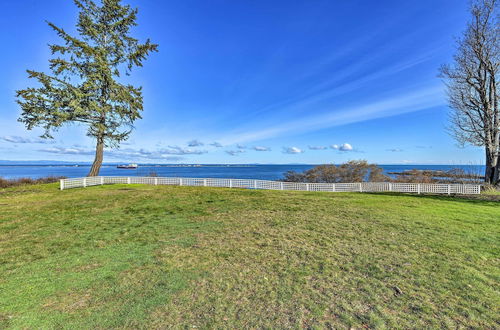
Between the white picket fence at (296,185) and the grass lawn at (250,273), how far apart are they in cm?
899

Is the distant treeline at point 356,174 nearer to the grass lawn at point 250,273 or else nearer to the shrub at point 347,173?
the shrub at point 347,173

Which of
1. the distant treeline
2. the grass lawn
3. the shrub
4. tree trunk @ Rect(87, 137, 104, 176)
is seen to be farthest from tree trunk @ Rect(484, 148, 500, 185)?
tree trunk @ Rect(87, 137, 104, 176)

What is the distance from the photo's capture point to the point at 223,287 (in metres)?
3.37

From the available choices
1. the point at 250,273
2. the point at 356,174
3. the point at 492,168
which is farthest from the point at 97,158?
the point at 492,168

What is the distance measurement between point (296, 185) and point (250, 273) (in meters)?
14.7

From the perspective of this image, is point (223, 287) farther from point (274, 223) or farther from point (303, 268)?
point (274, 223)

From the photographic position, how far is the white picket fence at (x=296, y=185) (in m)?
14.8

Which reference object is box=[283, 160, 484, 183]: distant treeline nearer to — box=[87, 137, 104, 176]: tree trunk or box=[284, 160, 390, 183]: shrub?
box=[284, 160, 390, 183]: shrub

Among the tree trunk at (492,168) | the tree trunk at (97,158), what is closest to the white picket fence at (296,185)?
the tree trunk at (492,168)

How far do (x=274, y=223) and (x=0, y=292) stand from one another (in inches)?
227

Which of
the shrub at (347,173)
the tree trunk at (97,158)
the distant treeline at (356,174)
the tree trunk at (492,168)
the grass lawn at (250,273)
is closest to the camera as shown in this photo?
the grass lawn at (250,273)

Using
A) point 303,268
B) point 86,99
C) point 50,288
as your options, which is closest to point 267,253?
point 303,268

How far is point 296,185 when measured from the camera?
18.1 metres

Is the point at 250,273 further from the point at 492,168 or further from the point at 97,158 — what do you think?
the point at 97,158
